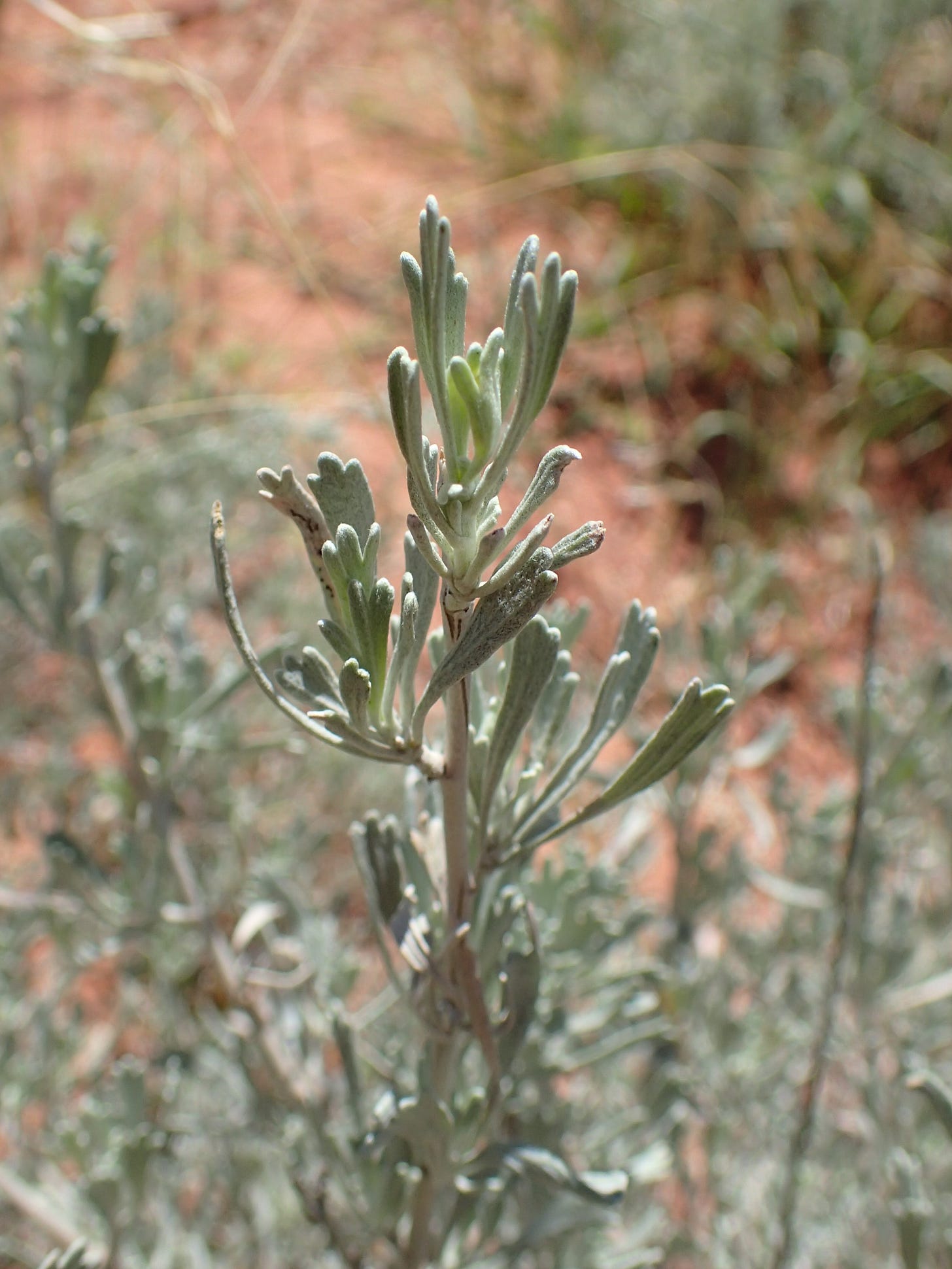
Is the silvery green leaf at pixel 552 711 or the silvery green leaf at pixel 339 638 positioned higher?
the silvery green leaf at pixel 339 638

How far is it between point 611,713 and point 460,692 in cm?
15

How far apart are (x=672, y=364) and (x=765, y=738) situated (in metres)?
2.43

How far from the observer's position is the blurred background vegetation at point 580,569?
1.39 m

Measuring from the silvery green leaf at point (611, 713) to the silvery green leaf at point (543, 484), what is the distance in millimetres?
172

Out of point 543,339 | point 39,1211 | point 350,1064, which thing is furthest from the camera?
point 39,1211

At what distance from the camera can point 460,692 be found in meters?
0.72

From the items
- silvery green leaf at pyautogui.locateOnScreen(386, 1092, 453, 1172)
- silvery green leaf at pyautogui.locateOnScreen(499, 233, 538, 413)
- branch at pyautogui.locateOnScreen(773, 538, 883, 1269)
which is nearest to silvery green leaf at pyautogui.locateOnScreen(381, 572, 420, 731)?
silvery green leaf at pyautogui.locateOnScreen(499, 233, 538, 413)

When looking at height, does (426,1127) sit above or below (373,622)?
below

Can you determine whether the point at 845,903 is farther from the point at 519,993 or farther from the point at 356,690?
the point at 356,690

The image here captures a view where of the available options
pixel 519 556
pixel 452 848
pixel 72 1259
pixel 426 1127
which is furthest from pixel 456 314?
pixel 72 1259

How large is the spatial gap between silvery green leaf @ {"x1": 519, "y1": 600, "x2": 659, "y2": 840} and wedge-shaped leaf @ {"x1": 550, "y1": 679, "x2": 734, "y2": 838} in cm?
5

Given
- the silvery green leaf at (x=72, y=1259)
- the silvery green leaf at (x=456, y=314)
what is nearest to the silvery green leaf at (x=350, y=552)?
the silvery green leaf at (x=456, y=314)

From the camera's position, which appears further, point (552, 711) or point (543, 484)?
point (552, 711)

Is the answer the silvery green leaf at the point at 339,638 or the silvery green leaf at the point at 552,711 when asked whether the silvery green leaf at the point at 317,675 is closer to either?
the silvery green leaf at the point at 339,638
